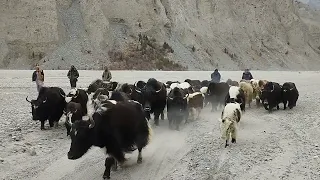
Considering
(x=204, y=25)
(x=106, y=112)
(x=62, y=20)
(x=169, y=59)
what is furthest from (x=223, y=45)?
(x=106, y=112)

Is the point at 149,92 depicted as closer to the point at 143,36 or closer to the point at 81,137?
the point at 81,137

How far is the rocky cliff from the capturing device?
4766 centimetres

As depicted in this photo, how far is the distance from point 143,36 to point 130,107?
1681 inches

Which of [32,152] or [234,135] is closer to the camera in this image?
[32,152]

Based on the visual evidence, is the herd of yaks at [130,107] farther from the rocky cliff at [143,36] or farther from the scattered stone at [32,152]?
the rocky cliff at [143,36]

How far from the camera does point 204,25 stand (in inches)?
2378

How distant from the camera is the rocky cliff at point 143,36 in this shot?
47.7 metres

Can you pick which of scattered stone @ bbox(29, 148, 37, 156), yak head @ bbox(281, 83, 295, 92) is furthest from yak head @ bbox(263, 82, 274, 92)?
scattered stone @ bbox(29, 148, 37, 156)

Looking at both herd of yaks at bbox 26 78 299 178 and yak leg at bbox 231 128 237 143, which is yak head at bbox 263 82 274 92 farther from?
yak leg at bbox 231 128 237 143

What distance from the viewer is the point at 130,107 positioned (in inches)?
391

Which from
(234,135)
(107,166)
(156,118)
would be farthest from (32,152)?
(234,135)

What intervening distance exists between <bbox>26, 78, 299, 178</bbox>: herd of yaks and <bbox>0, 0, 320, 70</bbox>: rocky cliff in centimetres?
2756

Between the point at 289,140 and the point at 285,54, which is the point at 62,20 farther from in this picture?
the point at 289,140

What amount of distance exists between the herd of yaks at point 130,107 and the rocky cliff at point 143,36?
1085 inches
